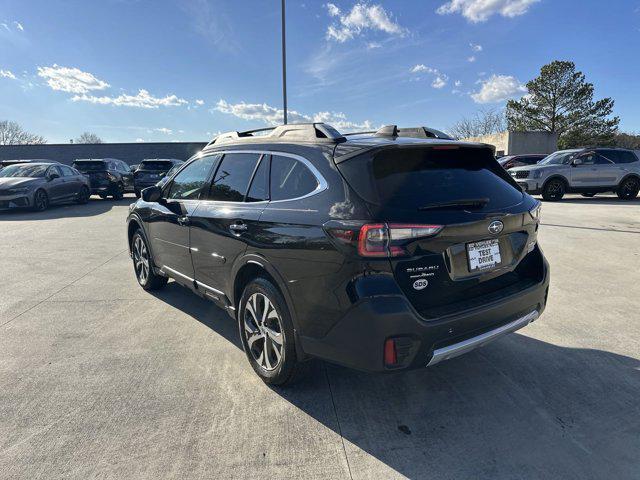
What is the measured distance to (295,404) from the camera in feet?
9.72

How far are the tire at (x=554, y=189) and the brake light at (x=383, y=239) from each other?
15034 millimetres

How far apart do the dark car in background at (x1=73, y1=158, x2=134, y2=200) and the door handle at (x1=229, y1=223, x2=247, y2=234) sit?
54.4 ft

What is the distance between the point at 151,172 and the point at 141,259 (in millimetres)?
13679

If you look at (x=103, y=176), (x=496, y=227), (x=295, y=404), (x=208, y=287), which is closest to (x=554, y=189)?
(x=496, y=227)

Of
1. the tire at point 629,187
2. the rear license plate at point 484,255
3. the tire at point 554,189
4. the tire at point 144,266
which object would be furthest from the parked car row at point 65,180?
the tire at point 629,187

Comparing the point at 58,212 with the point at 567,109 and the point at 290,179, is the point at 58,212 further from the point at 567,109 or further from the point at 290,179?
the point at 567,109

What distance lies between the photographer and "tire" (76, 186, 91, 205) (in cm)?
1615

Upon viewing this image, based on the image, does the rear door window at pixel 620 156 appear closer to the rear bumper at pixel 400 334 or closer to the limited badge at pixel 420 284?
the rear bumper at pixel 400 334

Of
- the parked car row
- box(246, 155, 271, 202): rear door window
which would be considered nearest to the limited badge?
box(246, 155, 271, 202): rear door window

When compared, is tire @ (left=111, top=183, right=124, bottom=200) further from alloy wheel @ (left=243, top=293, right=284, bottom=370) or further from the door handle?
alloy wheel @ (left=243, top=293, right=284, bottom=370)

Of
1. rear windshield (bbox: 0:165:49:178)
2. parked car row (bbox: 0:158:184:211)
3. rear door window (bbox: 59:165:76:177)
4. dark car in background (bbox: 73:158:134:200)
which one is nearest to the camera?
parked car row (bbox: 0:158:184:211)

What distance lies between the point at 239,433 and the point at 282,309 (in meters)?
0.81

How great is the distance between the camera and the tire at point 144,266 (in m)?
5.29

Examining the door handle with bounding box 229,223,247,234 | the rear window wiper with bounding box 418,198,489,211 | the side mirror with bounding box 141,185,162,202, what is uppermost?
the rear window wiper with bounding box 418,198,489,211
